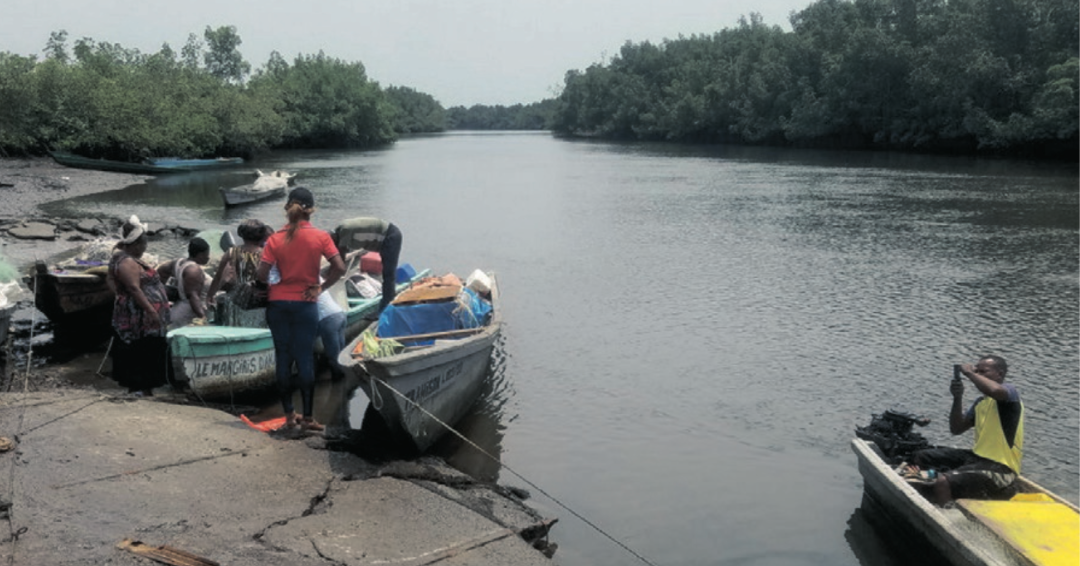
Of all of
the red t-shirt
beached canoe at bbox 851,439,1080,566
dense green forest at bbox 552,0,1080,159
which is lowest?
beached canoe at bbox 851,439,1080,566

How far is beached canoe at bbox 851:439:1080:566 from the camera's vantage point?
6289 mm

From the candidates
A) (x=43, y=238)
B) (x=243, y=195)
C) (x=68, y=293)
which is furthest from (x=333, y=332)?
(x=243, y=195)

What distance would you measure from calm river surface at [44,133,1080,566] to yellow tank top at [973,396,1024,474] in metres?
1.02

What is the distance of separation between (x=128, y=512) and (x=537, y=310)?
11142mm

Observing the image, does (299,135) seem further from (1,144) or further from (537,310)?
(537,310)

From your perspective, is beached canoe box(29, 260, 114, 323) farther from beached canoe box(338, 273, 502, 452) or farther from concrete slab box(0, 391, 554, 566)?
beached canoe box(338, 273, 502, 452)

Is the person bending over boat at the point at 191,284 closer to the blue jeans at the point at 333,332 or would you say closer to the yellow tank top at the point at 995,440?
the blue jeans at the point at 333,332

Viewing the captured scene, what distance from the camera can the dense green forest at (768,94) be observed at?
168ft

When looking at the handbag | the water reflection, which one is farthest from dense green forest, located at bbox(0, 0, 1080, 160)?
the water reflection

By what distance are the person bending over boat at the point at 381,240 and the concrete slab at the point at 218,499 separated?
2.66 m

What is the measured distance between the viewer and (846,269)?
2075cm

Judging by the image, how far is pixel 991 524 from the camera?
266 inches

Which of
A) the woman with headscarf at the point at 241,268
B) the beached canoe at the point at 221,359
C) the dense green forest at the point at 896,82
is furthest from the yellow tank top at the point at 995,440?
the dense green forest at the point at 896,82

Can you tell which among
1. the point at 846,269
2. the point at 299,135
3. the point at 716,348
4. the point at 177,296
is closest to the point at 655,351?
the point at 716,348
